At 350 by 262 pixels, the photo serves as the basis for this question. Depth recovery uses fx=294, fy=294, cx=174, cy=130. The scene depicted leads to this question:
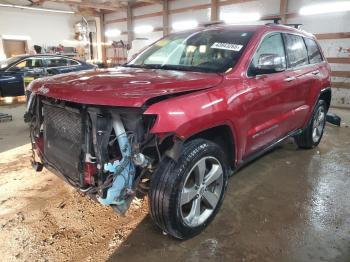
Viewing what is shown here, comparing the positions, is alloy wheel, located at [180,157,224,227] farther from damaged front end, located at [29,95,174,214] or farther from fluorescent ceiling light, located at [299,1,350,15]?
fluorescent ceiling light, located at [299,1,350,15]

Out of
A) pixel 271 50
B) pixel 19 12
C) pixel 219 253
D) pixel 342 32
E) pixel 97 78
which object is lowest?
pixel 219 253

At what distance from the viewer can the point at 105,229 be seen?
2418 millimetres

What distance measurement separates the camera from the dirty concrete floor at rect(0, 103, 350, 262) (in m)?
2.14

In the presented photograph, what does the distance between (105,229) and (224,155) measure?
115cm

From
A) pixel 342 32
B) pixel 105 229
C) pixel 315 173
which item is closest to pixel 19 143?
pixel 105 229

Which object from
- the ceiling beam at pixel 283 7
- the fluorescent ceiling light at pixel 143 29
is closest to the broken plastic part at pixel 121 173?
the ceiling beam at pixel 283 7

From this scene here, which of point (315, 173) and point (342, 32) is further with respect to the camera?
point (342, 32)

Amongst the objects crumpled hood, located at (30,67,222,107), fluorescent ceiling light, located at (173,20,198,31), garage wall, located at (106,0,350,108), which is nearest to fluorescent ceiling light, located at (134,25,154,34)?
fluorescent ceiling light, located at (173,20,198,31)

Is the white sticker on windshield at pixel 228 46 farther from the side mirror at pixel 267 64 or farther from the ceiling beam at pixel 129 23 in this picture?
the ceiling beam at pixel 129 23

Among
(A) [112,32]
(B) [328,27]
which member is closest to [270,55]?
(B) [328,27]

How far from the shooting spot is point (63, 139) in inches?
86.7

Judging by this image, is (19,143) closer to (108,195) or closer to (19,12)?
(108,195)

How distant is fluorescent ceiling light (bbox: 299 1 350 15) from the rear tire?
4.69 m

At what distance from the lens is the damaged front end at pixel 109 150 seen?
1897mm
